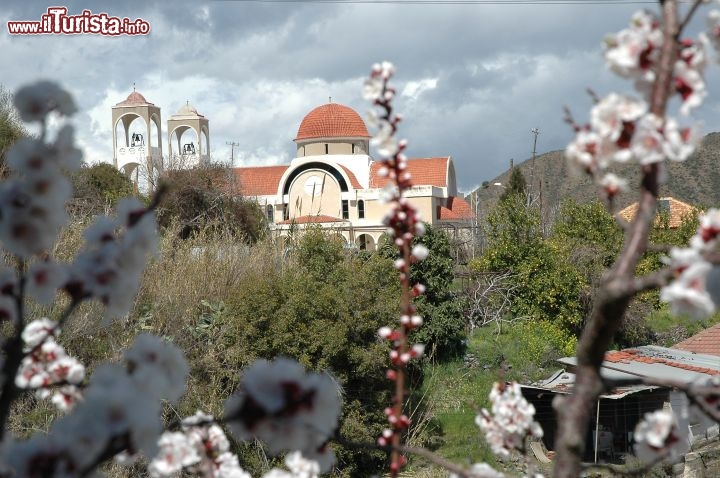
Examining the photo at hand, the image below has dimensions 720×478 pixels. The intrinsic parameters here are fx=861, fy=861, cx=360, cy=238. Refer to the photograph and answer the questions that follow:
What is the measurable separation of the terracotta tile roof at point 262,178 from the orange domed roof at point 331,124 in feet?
6.64

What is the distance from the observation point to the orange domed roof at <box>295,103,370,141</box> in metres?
39.3

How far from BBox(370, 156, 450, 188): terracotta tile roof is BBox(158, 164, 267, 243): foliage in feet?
45.0

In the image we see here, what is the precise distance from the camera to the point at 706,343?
53.3 ft

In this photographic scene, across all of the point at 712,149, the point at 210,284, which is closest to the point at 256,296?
the point at 210,284

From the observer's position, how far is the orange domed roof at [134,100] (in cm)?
3800

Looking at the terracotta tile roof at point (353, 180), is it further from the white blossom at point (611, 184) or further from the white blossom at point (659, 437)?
the white blossom at point (611, 184)

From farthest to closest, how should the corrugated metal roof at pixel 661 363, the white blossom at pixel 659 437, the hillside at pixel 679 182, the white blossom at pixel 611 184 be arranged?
the hillside at pixel 679 182
the corrugated metal roof at pixel 661 363
the white blossom at pixel 659 437
the white blossom at pixel 611 184

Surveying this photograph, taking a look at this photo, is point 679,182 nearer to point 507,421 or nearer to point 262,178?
point 262,178

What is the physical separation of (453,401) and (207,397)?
513 centimetres

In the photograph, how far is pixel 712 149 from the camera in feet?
176

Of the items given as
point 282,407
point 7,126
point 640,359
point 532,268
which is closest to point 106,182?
point 7,126

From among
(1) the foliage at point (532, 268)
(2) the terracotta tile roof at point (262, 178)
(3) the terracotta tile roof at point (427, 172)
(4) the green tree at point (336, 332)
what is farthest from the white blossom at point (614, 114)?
(2) the terracotta tile roof at point (262, 178)

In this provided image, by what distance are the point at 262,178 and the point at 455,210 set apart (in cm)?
915

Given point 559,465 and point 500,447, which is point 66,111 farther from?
point 500,447
